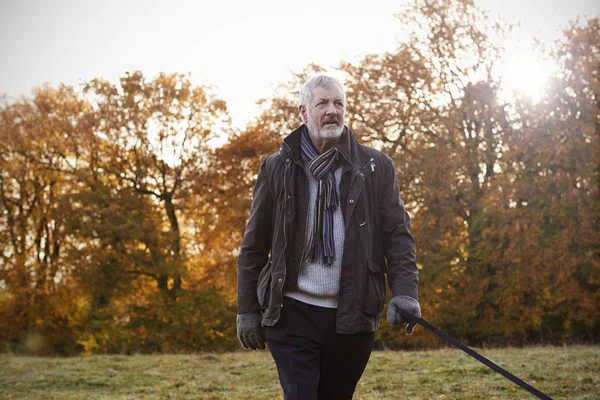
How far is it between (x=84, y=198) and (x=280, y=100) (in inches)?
277

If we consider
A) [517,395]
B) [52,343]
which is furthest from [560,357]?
[52,343]

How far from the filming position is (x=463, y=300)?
60.2 ft

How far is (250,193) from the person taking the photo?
22.4m

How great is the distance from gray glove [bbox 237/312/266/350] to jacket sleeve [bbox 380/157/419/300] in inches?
27.5

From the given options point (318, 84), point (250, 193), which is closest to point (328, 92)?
point (318, 84)

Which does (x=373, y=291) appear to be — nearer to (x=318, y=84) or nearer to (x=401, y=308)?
(x=401, y=308)

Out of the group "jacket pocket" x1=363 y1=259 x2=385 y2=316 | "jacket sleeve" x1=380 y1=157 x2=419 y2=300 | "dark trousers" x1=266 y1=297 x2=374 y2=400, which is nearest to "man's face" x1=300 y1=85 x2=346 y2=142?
"jacket sleeve" x1=380 y1=157 x2=419 y2=300

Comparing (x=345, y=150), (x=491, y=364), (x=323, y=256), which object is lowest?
(x=491, y=364)

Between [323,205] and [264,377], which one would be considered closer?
[323,205]

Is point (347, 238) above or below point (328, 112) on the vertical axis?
below

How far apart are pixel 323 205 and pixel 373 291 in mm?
475

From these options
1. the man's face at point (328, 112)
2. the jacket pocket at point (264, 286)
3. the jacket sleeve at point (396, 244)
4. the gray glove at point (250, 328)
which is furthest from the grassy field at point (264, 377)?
the man's face at point (328, 112)

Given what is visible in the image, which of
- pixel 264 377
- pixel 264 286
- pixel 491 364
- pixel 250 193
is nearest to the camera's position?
pixel 491 364

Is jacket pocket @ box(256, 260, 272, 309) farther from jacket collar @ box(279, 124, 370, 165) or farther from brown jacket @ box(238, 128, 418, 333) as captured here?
jacket collar @ box(279, 124, 370, 165)
